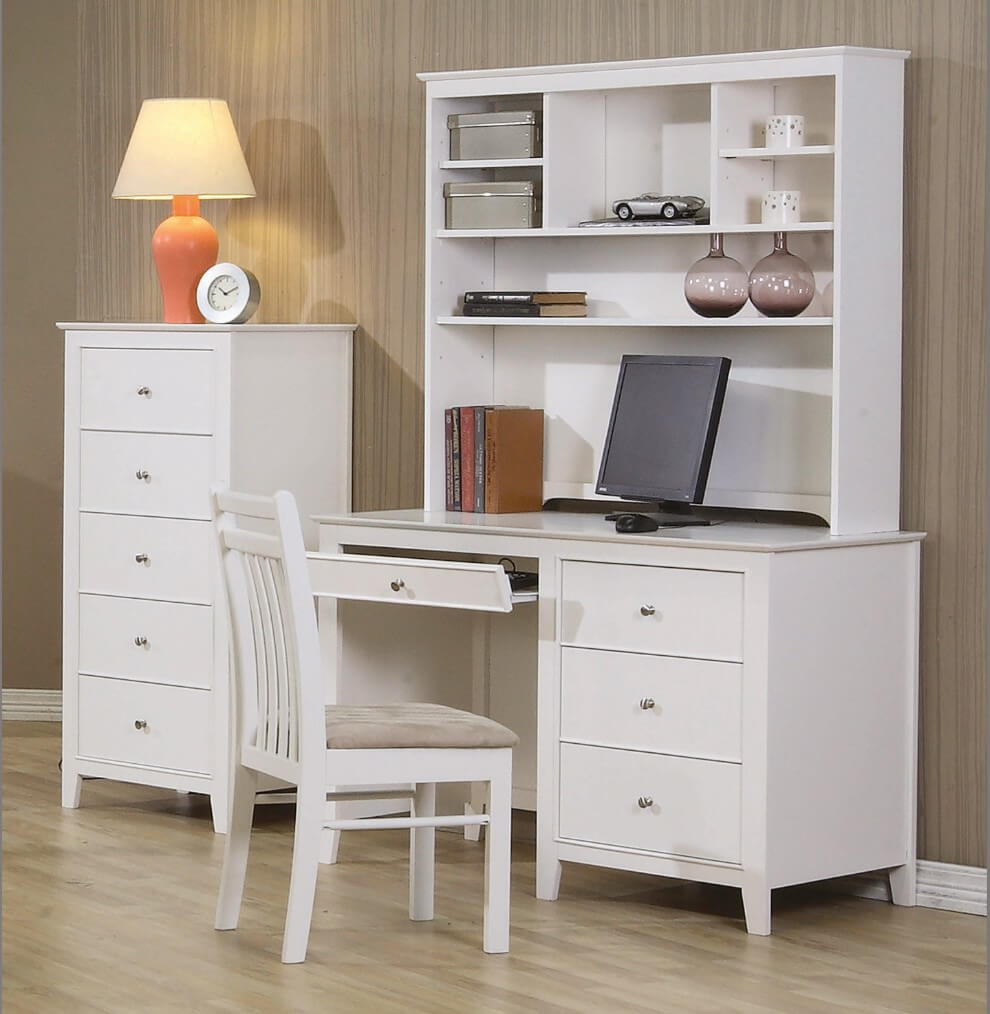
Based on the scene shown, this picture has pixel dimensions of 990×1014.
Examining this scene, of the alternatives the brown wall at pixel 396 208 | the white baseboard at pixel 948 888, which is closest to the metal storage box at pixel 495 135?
the brown wall at pixel 396 208

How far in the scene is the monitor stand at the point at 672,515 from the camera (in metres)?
3.39

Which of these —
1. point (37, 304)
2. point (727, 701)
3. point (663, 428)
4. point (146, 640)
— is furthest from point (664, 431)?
point (37, 304)

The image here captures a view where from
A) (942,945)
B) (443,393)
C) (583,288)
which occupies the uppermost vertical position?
(583,288)

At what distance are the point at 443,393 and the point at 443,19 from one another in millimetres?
944

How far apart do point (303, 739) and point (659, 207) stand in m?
1.43

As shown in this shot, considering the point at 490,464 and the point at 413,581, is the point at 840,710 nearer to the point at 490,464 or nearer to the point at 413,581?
the point at 413,581

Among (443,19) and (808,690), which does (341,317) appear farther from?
(808,690)

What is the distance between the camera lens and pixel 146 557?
4.02m

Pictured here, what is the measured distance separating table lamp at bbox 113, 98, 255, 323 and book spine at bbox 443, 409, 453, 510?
78 centimetres

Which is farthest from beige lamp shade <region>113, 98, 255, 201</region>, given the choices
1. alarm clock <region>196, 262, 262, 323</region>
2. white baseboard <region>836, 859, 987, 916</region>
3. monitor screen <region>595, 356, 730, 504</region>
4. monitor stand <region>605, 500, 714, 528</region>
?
white baseboard <region>836, 859, 987, 916</region>

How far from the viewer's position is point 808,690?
3098 millimetres

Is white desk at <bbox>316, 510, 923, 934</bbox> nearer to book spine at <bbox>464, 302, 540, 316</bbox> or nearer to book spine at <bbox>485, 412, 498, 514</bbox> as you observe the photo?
book spine at <bbox>485, 412, 498, 514</bbox>

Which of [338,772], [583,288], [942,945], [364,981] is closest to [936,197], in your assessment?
[583,288]

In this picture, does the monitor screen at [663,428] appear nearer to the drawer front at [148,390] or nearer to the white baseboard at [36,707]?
the drawer front at [148,390]
